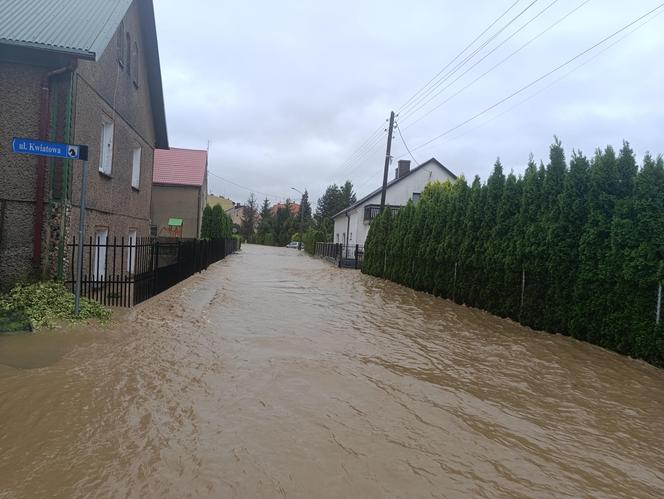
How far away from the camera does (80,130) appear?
908 centimetres

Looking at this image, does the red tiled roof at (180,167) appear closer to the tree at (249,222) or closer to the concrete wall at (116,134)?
the concrete wall at (116,134)

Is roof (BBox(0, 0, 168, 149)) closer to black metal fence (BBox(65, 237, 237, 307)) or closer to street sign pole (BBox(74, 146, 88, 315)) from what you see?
street sign pole (BBox(74, 146, 88, 315))

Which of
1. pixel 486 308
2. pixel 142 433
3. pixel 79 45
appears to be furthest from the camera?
pixel 486 308

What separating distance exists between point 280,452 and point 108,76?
394 inches

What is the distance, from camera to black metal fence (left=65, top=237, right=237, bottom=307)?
8.91m

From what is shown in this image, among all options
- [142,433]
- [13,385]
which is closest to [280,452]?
[142,433]

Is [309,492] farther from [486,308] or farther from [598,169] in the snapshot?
[486,308]

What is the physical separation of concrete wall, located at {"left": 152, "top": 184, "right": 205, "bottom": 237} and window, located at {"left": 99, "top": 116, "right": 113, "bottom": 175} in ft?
57.1

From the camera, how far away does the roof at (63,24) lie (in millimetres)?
7875

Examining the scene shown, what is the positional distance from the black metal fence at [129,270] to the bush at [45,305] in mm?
534

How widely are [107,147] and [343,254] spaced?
25.0 metres

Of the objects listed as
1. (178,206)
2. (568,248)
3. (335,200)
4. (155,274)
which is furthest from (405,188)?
(335,200)

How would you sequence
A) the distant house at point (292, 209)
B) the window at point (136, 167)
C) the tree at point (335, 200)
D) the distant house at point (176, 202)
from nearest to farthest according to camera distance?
the window at point (136, 167)
the distant house at point (176, 202)
the tree at point (335, 200)
the distant house at point (292, 209)

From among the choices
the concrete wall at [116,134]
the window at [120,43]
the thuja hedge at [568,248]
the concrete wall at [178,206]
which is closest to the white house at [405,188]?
the concrete wall at [178,206]
